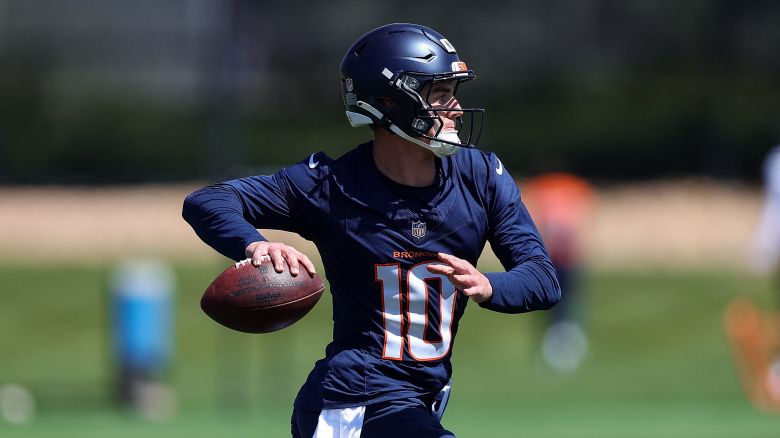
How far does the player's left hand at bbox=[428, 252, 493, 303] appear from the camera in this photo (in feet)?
16.1

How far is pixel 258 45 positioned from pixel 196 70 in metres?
2.20

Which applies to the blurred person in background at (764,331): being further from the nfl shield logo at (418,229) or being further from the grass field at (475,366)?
the nfl shield logo at (418,229)

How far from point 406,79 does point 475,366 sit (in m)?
12.5

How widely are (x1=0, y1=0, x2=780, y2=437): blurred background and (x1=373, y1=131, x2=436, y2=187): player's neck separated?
7076 millimetres

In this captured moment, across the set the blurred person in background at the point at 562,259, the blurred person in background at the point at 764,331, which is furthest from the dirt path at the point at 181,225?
the blurred person in background at the point at 562,259

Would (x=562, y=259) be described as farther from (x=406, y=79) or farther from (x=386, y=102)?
(x=406, y=79)

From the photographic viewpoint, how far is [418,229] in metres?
5.34

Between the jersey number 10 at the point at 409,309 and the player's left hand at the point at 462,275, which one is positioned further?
the jersey number 10 at the point at 409,309

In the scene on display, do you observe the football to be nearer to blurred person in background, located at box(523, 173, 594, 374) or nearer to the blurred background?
the blurred background

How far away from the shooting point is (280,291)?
5.16 metres

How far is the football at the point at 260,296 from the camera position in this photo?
5.16 meters

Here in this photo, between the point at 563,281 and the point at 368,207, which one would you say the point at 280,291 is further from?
the point at 563,281

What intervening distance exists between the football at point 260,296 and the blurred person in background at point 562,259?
11020 mm

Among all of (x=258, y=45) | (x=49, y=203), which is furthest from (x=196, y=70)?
(x=49, y=203)
